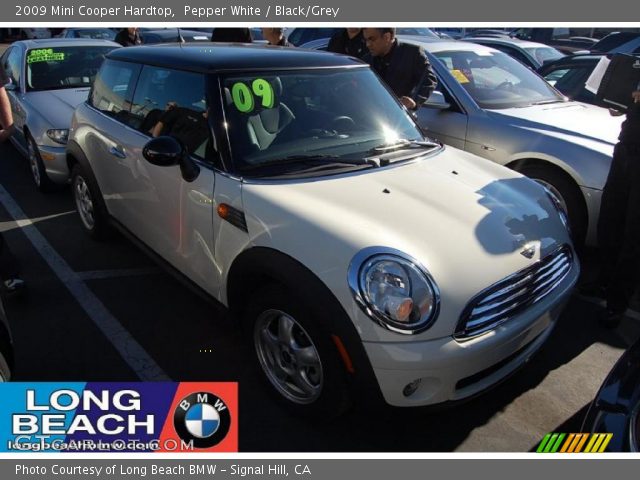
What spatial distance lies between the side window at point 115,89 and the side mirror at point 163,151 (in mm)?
1005

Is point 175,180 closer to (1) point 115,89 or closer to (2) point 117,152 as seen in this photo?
(2) point 117,152

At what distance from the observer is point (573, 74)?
6406 mm

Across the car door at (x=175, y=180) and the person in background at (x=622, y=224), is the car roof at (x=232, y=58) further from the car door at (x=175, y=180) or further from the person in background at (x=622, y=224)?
the person in background at (x=622, y=224)

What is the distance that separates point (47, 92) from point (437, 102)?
4317 mm

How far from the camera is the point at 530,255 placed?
7.80 ft

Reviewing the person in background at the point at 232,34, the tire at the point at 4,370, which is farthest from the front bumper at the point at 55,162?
the tire at the point at 4,370

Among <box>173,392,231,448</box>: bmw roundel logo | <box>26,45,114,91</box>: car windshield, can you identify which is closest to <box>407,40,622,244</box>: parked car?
<box>173,392,231,448</box>: bmw roundel logo

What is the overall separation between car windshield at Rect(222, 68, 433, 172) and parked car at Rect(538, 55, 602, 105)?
3857mm

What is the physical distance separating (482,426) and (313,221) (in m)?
1.36

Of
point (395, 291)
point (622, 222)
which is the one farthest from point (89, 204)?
point (622, 222)

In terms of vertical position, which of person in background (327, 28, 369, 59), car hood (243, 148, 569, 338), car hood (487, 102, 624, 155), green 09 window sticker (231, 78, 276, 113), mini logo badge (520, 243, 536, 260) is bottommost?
mini logo badge (520, 243, 536, 260)

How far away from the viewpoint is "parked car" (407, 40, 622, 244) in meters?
4.00

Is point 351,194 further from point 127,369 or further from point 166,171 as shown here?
point 127,369

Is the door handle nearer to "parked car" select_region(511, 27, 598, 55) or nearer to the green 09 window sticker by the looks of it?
the green 09 window sticker
